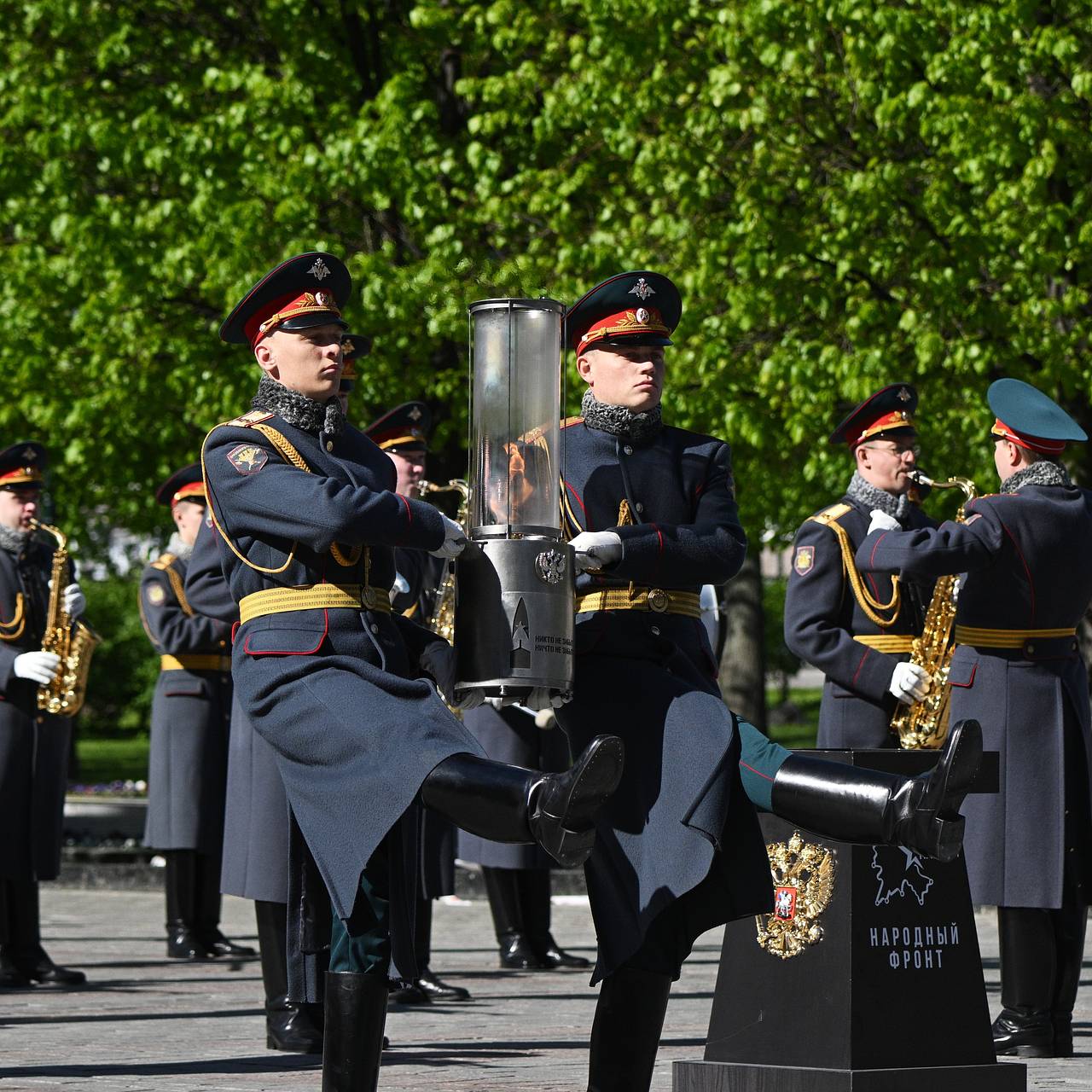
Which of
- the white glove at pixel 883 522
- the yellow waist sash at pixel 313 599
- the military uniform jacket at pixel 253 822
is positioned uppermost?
the white glove at pixel 883 522

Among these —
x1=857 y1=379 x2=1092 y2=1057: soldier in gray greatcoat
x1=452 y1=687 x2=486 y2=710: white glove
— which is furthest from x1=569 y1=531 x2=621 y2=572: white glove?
x1=857 y1=379 x2=1092 y2=1057: soldier in gray greatcoat

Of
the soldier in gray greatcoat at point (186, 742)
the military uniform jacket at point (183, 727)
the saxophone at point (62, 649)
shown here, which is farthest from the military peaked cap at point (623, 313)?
the military uniform jacket at point (183, 727)

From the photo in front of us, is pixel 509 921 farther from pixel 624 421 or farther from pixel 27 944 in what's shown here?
pixel 624 421

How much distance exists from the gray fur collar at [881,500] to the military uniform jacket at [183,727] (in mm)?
3938

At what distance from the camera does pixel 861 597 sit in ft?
31.0

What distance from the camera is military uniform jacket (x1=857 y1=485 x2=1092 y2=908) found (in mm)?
8078

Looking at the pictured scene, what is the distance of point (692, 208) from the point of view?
55.3 feet

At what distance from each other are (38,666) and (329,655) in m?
4.90

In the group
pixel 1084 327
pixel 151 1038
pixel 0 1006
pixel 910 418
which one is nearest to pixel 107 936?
pixel 0 1006

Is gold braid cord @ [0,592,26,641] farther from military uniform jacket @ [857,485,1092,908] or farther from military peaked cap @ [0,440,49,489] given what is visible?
military uniform jacket @ [857,485,1092,908]

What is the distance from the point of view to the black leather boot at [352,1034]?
552cm

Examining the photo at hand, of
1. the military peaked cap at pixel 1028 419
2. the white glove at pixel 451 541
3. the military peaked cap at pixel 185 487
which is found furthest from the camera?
the military peaked cap at pixel 185 487

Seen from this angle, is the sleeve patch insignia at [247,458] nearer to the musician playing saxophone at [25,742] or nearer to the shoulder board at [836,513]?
the shoulder board at [836,513]

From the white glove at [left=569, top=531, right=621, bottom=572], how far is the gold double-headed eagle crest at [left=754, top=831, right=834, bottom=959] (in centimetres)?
114
